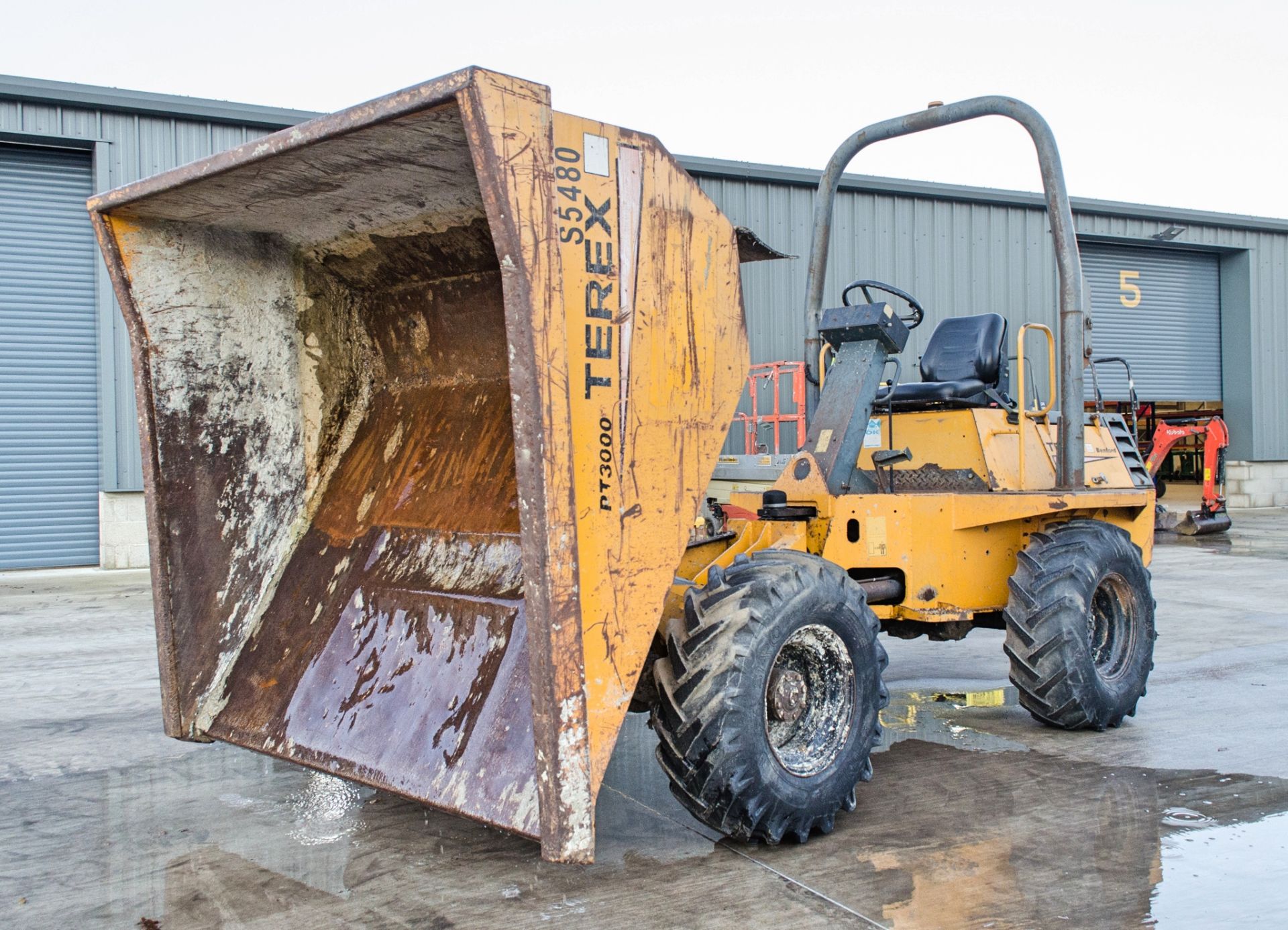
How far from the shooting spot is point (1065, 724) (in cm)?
547

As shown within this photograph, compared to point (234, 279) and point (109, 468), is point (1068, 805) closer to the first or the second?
point (234, 279)

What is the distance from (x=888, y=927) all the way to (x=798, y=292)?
15.6m

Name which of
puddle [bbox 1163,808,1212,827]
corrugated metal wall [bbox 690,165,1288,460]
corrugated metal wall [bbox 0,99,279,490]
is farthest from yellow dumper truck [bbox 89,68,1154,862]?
corrugated metal wall [bbox 690,165,1288,460]

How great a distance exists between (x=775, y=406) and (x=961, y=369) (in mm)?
9062

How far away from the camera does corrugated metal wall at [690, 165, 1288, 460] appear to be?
58.9 feet

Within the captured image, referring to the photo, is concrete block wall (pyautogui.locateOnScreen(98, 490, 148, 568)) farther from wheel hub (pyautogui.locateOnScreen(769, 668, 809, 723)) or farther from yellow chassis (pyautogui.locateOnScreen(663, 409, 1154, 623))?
wheel hub (pyautogui.locateOnScreen(769, 668, 809, 723))

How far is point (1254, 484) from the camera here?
22.8 meters

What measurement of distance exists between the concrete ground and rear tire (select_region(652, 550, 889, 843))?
227 millimetres

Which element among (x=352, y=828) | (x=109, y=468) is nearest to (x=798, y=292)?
(x=109, y=468)

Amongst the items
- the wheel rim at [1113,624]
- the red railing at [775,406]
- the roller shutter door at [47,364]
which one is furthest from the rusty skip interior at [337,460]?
the roller shutter door at [47,364]

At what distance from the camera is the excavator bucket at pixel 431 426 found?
3129mm

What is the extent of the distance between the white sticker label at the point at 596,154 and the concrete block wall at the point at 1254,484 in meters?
22.5

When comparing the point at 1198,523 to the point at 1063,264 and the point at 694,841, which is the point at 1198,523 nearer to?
the point at 1063,264

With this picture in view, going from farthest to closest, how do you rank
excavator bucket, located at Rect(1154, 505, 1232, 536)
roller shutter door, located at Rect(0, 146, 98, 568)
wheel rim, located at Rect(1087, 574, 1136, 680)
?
excavator bucket, located at Rect(1154, 505, 1232, 536) → roller shutter door, located at Rect(0, 146, 98, 568) → wheel rim, located at Rect(1087, 574, 1136, 680)
